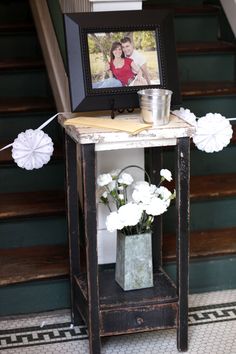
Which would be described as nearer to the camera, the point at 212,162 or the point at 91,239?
the point at 91,239

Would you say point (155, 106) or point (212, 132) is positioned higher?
point (155, 106)

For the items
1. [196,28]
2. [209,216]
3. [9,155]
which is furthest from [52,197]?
[196,28]

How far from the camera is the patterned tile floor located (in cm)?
272

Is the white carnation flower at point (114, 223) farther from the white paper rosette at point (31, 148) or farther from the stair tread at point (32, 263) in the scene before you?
the stair tread at point (32, 263)

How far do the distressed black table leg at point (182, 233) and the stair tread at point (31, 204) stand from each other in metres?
0.75

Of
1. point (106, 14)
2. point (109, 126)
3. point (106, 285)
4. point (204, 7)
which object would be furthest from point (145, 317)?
point (204, 7)

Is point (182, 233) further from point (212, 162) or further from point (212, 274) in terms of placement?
point (212, 162)

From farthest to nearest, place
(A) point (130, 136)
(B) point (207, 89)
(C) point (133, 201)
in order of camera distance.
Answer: (B) point (207, 89), (C) point (133, 201), (A) point (130, 136)

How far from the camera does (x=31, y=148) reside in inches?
101

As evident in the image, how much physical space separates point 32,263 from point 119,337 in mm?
496

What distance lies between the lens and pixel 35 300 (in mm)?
2955

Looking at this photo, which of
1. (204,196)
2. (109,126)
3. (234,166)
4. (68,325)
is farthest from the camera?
(234,166)

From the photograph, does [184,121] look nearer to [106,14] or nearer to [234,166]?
[106,14]

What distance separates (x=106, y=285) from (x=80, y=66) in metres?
0.83
